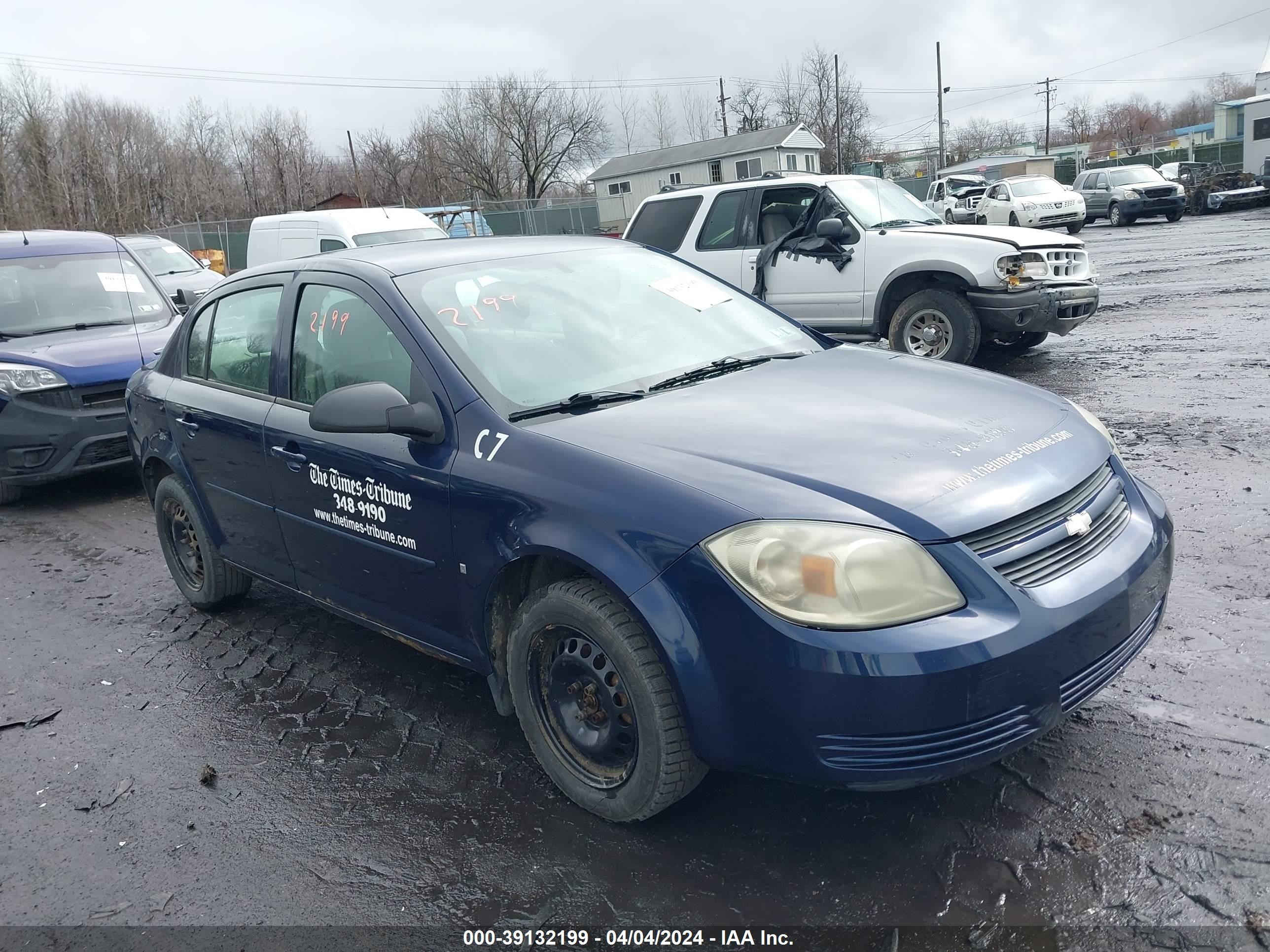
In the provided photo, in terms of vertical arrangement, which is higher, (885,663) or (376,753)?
(885,663)

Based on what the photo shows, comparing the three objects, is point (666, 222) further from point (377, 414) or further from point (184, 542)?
point (377, 414)

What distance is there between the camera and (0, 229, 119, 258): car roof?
27.2 ft

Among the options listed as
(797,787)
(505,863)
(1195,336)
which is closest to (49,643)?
(505,863)

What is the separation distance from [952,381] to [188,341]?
3.56 meters

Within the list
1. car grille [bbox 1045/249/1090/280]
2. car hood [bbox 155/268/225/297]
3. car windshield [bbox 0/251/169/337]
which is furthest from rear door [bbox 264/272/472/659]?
car hood [bbox 155/268/225/297]

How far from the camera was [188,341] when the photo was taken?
4793 mm

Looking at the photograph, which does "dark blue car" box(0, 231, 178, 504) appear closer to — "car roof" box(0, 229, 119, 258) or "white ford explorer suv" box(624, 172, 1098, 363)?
"car roof" box(0, 229, 119, 258)

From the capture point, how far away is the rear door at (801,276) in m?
9.02

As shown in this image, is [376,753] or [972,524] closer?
[972,524]

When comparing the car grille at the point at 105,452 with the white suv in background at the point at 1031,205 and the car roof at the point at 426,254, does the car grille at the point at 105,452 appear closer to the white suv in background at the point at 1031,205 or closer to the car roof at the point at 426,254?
the car roof at the point at 426,254

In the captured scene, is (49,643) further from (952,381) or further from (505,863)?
(952,381)

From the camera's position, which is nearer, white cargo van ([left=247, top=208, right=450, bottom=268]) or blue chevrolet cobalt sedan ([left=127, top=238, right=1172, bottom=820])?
blue chevrolet cobalt sedan ([left=127, top=238, right=1172, bottom=820])

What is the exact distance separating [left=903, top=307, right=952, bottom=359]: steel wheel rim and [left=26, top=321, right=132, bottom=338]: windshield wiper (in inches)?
264

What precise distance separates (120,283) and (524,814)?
24.2 feet
